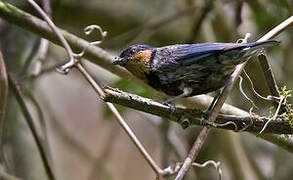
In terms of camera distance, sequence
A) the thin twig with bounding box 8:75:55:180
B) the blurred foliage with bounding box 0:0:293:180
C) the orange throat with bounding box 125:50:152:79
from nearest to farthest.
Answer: the orange throat with bounding box 125:50:152:79 → the thin twig with bounding box 8:75:55:180 → the blurred foliage with bounding box 0:0:293:180

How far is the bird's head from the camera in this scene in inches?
56.6

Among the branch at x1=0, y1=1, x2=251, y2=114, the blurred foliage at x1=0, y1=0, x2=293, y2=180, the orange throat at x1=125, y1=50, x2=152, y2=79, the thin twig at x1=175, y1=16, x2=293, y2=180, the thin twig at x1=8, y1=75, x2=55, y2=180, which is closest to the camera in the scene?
the thin twig at x1=175, y1=16, x2=293, y2=180

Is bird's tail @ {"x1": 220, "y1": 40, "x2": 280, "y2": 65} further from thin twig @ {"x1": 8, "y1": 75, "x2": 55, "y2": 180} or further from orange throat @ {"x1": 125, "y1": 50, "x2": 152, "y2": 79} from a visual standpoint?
thin twig @ {"x1": 8, "y1": 75, "x2": 55, "y2": 180}

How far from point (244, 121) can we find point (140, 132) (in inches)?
118

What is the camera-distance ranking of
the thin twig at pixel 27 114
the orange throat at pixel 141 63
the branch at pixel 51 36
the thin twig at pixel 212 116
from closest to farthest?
the thin twig at pixel 212 116 < the orange throat at pixel 141 63 < the branch at pixel 51 36 < the thin twig at pixel 27 114

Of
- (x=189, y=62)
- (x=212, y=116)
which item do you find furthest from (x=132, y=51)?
(x=212, y=116)

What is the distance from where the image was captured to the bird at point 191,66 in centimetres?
131

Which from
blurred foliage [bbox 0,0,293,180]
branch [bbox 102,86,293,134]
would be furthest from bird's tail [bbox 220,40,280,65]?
blurred foliage [bbox 0,0,293,180]

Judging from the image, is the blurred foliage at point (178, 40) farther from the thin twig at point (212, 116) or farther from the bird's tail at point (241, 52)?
the bird's tail at point (241, 52)

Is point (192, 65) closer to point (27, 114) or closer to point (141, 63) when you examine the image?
point (141, 63)

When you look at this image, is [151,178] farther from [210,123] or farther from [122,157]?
[210,123]

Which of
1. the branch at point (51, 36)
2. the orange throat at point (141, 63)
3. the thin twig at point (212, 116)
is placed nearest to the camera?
the thin twig at point (212, 116)

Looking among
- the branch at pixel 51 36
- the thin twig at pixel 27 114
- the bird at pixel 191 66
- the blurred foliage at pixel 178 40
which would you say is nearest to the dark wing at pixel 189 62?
the bird at pixel 191 66

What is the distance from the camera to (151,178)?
167 inches
